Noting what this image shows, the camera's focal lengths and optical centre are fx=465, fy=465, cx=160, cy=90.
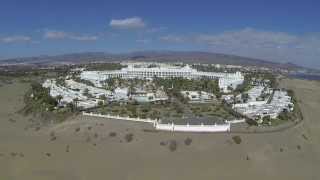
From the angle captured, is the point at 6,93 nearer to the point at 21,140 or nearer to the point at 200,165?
the point at 21,140

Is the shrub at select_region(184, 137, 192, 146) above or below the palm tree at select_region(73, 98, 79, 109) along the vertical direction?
below

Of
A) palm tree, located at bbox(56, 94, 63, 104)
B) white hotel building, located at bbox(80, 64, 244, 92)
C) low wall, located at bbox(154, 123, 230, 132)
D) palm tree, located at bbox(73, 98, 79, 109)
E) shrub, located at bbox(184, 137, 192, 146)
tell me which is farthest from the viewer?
white hotel building, located at bbox(80, 64, 244, 92)

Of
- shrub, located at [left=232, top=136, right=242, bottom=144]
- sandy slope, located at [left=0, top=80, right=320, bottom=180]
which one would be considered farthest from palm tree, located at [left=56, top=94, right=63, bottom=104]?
shrub, located at [left=232, top=136, right=242, bottom=144]

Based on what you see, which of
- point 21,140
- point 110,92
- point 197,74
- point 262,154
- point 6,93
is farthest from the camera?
point 197,74

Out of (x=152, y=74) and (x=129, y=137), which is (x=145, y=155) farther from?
(x=152, y=74)

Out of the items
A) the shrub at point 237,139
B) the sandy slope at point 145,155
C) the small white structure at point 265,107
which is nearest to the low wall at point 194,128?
the sandy slope at point 145,155

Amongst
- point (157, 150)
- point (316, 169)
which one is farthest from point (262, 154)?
point (157, 150)

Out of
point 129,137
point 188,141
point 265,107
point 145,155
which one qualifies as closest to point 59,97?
point 129,137

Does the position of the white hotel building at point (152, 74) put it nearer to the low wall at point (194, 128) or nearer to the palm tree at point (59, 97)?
the palm tree at point (59, 97)

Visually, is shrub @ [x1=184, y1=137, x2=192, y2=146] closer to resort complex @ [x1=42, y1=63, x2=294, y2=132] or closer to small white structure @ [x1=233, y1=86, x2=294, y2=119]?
resort complex @ [x1=42, y1=63, x2=294, y2=132]
